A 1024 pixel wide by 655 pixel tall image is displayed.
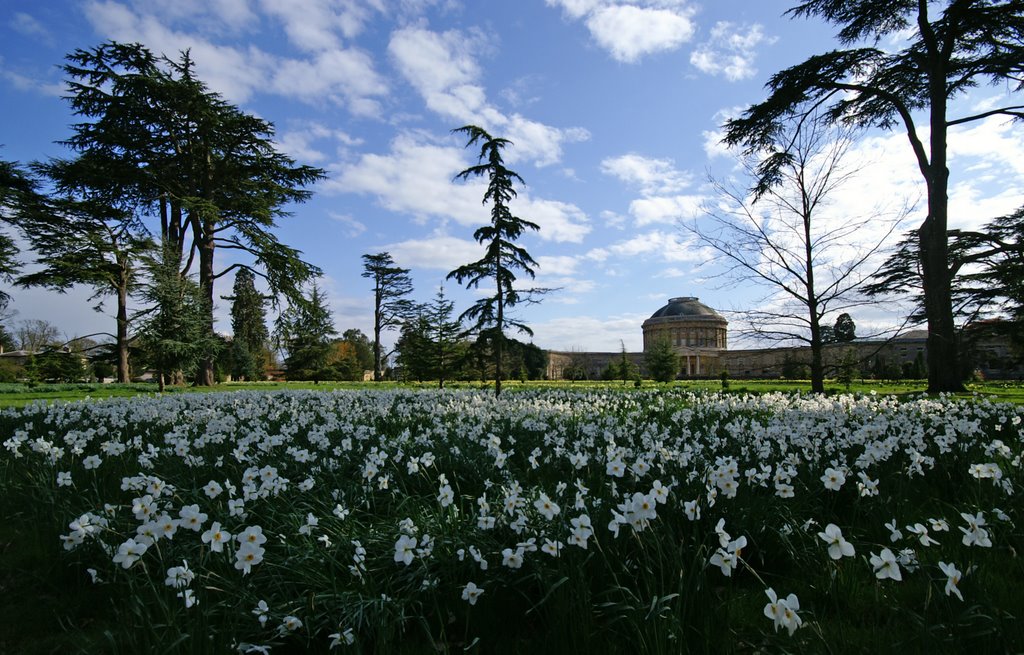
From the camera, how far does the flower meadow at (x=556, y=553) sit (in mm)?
1889

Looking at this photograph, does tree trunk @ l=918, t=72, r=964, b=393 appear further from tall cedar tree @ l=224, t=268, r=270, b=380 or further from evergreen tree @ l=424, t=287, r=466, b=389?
tall cedar tree @ l=224, t=268, r=270, b=380

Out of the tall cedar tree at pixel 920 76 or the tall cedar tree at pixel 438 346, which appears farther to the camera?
the tall cedar tree at pixel 438 346

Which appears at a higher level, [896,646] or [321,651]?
[896,646]

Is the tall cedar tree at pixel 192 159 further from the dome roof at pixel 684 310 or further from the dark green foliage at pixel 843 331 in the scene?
the dome roof at pixel 684 310

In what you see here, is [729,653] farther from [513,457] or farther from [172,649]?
[513,457]

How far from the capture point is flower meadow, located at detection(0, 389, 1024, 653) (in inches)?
74.4

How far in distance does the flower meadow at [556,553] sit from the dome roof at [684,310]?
283 ft

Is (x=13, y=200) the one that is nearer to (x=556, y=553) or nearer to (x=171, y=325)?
(x=171, y=325)

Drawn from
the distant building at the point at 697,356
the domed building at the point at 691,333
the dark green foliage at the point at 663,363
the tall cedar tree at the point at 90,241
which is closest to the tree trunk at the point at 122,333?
the tall cedar tree at the point at 90,241

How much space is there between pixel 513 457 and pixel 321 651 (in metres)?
2.88

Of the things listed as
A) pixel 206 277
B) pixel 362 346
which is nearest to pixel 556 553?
pixel 206 277

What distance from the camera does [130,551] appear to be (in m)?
2.08

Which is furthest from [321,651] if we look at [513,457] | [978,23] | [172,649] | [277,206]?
[277,206]

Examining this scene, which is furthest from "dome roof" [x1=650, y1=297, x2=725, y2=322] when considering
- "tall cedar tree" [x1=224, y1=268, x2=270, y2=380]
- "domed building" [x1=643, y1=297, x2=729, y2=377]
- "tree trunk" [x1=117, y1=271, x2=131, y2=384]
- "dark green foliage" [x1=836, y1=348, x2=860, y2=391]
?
"tree trunk" [x1=117, y1=271, x2=131, y2=384]
